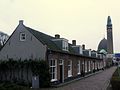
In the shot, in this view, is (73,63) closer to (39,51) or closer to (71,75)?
(71,75)

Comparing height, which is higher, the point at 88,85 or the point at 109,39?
the point at 109,39

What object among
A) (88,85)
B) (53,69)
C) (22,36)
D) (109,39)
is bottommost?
(88,85)

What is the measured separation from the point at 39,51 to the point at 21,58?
2124 mm

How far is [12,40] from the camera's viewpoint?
25656 millimetres

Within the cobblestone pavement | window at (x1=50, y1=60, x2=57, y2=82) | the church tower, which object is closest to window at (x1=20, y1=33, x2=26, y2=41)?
window at (x1=50, y1=60, x2=57, y2=82)

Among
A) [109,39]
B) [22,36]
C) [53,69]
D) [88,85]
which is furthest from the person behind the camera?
[109,39]

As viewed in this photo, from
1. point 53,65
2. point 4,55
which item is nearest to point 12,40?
point 4,55

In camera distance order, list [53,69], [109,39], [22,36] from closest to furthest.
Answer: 1. [22,36]
2. [53,69]
3. [109,39]

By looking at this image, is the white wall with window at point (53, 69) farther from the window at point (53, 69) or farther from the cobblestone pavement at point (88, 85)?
the cobblestone pavement at point (88, 85)

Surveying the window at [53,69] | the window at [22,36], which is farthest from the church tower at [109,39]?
the window at [22,36]

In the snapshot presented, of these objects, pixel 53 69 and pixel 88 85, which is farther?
pixel 53 69

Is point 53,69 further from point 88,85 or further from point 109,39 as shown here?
point 109,39

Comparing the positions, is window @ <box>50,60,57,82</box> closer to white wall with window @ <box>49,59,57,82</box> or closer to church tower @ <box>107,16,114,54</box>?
white wall with window @ <box>49,59,57,82</box>

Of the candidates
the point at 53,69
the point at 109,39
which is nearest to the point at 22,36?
the point at 53,69
